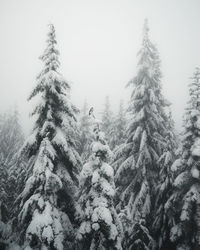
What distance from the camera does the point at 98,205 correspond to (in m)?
12.4

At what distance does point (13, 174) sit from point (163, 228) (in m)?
17.4

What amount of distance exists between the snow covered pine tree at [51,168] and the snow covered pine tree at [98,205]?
3.62 feet

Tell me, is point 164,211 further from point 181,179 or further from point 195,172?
point 195,172

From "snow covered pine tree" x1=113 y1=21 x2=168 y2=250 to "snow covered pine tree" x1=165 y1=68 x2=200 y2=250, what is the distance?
11.4 ft

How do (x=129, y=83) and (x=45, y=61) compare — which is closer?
(x=45, y=61)

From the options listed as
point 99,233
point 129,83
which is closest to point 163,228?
point 99,233

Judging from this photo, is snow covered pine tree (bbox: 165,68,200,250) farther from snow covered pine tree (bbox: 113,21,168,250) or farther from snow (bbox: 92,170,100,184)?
snow (bbox: 92,170,100,184)

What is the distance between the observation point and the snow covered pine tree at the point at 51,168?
471 inches

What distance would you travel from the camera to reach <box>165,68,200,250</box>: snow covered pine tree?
1478cm

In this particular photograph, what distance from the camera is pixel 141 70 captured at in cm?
2186

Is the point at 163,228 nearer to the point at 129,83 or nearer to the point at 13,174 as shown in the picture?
the point at 129,83

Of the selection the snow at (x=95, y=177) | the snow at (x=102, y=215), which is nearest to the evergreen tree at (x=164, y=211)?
the snow at (x=102, y=215)

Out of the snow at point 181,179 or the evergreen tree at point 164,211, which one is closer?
the snow at point 181,179

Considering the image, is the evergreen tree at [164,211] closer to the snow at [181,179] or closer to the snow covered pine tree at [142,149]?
the snow at [181,179]
